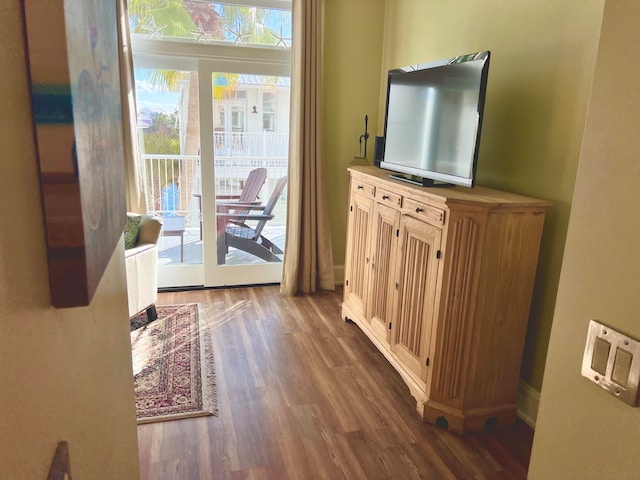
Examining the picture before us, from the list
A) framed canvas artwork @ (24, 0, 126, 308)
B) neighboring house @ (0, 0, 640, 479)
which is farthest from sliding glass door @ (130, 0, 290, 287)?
framed canvas artwork @ (24, 0, 126, 308)

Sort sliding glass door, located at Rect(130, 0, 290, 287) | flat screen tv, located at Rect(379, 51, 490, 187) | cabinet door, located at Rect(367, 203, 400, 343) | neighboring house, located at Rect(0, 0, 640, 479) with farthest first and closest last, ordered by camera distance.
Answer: sliding glass door, located at Rect(130, 0, 290, 287) < cabinet door, located at Rect(367, 203, 400, 343) < flat screen tv, located at Rect(379, 51, 490, 187) < neighboring house, located at Rect(0, 0, 640, 479)

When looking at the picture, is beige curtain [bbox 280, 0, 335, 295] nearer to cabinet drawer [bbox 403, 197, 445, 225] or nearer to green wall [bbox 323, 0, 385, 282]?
green wall [bbox 323, 0, 385, 282]

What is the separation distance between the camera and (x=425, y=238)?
250 cm

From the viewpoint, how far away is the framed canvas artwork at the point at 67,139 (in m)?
0.47

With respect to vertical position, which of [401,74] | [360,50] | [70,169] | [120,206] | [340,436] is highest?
[360,50]

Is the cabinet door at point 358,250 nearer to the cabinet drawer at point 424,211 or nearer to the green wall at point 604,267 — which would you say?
the cabinet drawer at point 424,211

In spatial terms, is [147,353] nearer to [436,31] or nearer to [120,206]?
[120,206]

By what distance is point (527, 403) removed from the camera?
8.19ft

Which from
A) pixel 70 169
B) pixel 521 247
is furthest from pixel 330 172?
pixel 70 169

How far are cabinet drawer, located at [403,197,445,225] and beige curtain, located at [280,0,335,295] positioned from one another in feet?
5.17

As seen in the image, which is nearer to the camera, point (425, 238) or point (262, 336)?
point (425, 238)

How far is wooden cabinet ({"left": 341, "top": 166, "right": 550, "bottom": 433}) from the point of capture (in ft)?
7.36

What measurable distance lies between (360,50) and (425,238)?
7.96ft

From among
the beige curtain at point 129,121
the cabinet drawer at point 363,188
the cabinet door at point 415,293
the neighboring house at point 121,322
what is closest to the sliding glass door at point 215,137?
the beige curtain at point 129,121
